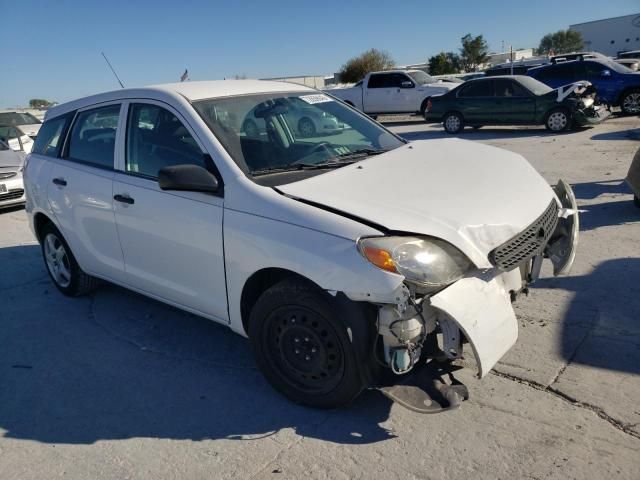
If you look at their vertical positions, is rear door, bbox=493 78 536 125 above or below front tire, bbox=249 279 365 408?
above

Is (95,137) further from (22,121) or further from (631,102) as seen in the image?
(631,102)

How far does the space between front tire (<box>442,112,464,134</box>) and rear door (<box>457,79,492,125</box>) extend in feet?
0.56

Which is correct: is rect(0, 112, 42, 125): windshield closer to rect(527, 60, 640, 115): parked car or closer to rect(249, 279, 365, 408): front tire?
rect(249, 279, 365, 408): front tire

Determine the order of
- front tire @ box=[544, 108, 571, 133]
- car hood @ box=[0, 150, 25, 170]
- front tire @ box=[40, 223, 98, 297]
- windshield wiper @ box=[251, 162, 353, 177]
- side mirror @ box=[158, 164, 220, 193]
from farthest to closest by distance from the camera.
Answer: front tire @ box=[544, 108, 571, 133] → car hood @ box=[0, 150, 25, 170] → front tire @ box=[40, 223, 98, 297] → windshield wiper @ box=[251, 162, 353, 177] → side mirror @ box=[158, 164, 220, 193]

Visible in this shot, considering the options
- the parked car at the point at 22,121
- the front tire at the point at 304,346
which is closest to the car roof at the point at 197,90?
the front tire at the point at 304,346

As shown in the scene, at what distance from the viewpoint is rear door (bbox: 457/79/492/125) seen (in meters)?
15.0

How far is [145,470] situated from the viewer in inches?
111

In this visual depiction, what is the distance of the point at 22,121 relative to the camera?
48.9ft

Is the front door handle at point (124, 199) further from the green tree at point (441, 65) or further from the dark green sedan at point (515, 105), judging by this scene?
the green tree at point (441, 65)

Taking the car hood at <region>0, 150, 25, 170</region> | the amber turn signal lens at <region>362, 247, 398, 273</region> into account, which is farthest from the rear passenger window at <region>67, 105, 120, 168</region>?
the car hood at <region>0, 150, 25, 170</region>

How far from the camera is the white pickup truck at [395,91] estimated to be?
19328mm

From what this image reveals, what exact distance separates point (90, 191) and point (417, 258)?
283 centimetres

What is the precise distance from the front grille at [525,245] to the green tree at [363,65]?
4636 centimetres

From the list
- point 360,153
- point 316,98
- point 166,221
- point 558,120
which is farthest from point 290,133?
point 558,120
